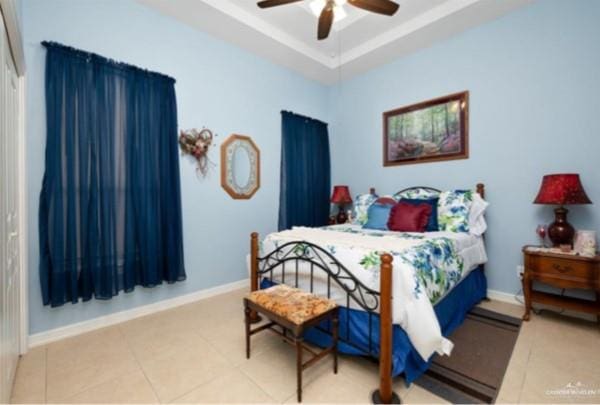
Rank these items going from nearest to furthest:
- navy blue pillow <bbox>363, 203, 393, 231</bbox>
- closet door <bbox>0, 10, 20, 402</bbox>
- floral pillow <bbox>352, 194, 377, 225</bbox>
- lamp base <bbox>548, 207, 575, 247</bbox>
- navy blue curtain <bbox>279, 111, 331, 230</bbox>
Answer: closet door <bbox>0, 10, 20, 402</bbox>, lamp base <bbox>548, 207, 575, 247</bbox>, navy blue pillow <bbox>363, 203, 393, 231</bbox>, floral pillow <bbox>352, 194, 377, 225</bbox>, navy blue curtain <bbox>279, 111, 331, 230</bbox>

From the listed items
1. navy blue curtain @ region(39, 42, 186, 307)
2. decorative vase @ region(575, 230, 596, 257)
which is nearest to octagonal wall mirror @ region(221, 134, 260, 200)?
navy blue curtain @ region(39, 42, 186, 307)

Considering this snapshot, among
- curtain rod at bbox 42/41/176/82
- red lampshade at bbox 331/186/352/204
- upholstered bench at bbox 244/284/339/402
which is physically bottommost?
upholstered bench at bbox 244/284/339/402

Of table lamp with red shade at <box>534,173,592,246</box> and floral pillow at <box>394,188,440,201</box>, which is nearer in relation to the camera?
table lamp with red shade at <box>534,173,592,246</box>

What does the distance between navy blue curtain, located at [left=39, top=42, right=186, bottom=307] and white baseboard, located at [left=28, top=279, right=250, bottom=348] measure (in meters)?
0.26

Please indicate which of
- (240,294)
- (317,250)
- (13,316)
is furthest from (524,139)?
(13,316)

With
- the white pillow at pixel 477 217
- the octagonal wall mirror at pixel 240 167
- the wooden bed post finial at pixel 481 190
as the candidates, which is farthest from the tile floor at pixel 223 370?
the octagonal wall mirror at pixel 240 167

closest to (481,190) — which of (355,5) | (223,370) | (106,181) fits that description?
(355,5)

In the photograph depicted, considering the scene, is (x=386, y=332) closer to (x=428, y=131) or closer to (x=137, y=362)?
(x=137, y=362)

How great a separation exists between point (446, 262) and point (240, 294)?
2.23 metres

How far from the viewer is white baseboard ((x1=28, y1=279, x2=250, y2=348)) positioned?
220 cm

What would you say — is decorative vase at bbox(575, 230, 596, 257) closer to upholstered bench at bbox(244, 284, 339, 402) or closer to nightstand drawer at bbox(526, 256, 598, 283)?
nightstand drawer at bbox(526, 256, 598, 283)

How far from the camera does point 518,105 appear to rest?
2844mm

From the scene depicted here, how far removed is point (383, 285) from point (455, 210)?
1888 mm

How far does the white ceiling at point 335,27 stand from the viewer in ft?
9.24
